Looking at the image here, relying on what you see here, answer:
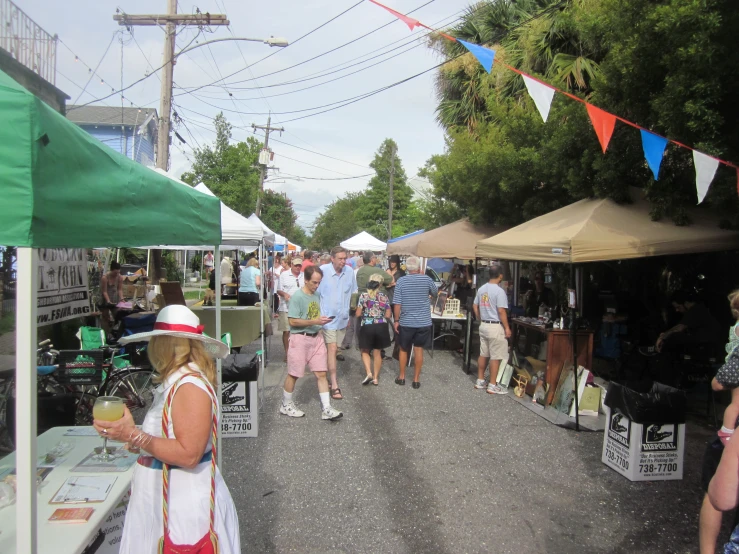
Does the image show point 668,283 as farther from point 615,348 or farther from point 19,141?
point 19,141

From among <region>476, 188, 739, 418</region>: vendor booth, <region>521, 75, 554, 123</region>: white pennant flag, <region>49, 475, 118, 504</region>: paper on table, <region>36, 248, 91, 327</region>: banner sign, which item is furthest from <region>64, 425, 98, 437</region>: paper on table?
<region>476, 188, 739, 418</region>: vendor booth

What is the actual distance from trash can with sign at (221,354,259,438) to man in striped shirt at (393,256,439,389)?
2613mm

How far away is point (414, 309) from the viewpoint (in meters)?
7.64

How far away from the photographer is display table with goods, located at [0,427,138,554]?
212cm

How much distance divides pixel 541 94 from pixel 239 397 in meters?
4.18

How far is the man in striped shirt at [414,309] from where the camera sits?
762cm

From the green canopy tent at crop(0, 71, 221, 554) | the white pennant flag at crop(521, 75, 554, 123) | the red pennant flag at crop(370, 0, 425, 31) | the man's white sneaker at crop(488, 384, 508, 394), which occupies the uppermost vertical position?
the red pennant flag at crop(370, 0, 425, 31)

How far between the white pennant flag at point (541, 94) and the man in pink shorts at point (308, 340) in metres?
2.85

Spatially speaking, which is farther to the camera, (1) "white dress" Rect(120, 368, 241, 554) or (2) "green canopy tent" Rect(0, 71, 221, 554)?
(1) "white dress" Rect(120, 368, 241, 554)

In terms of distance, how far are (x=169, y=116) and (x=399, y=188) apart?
1615 inches

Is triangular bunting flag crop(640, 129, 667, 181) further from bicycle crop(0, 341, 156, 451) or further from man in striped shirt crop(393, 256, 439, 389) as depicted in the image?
bicycle crop(0, 341, 156, 451)

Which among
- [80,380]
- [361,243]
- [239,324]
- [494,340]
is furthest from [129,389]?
[361,243]

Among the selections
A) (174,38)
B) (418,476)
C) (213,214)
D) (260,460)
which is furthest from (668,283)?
(174,38)

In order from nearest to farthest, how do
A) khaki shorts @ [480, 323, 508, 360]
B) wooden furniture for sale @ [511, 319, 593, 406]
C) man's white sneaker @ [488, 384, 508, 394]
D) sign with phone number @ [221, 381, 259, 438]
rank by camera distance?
sign with phone number @ [221, 381, 259, 438]
wooden furniture for sale @ [511, 319, 593, 406]
khaki shorts @ [480, 323, 508, 360]
man's white sneaker @ [488, 384, 508, 394]
